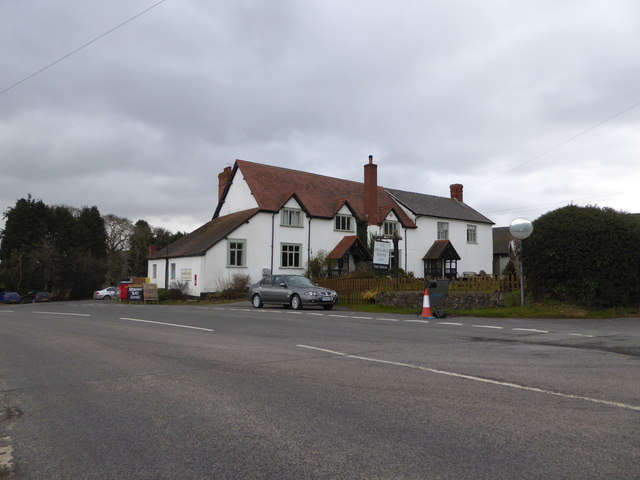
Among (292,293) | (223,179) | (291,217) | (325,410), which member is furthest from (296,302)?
(223,179)

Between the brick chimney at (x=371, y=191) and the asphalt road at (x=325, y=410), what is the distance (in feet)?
100

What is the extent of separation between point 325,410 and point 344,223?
3529 cm

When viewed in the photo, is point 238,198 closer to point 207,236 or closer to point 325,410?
point 207,236

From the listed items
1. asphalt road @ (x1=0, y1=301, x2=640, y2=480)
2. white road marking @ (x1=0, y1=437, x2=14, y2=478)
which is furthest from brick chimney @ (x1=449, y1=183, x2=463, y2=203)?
white road marking @ (x1=0, y1=437, x2=14, y2=478)

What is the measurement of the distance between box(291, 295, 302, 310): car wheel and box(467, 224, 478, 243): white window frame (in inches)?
1155

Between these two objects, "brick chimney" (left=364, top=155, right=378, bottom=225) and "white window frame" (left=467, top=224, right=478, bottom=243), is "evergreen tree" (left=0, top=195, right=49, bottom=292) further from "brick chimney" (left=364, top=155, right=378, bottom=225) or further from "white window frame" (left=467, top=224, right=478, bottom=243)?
"white window frame" (left=467, top=224, right=478, bottom=243)

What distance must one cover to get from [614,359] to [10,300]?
5168 cm

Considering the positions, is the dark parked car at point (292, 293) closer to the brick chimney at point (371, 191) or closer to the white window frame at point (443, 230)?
the brick chimney at point (371, 191)

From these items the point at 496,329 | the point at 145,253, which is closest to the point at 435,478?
the point at 496,329

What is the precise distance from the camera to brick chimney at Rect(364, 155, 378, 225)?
40.5 m

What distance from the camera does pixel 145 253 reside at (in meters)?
67.2

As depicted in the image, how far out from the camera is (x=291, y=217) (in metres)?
38.0

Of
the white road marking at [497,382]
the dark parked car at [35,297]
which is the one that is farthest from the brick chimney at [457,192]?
the white road marking at [497,382]

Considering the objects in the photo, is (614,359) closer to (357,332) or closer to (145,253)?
(357,332)
